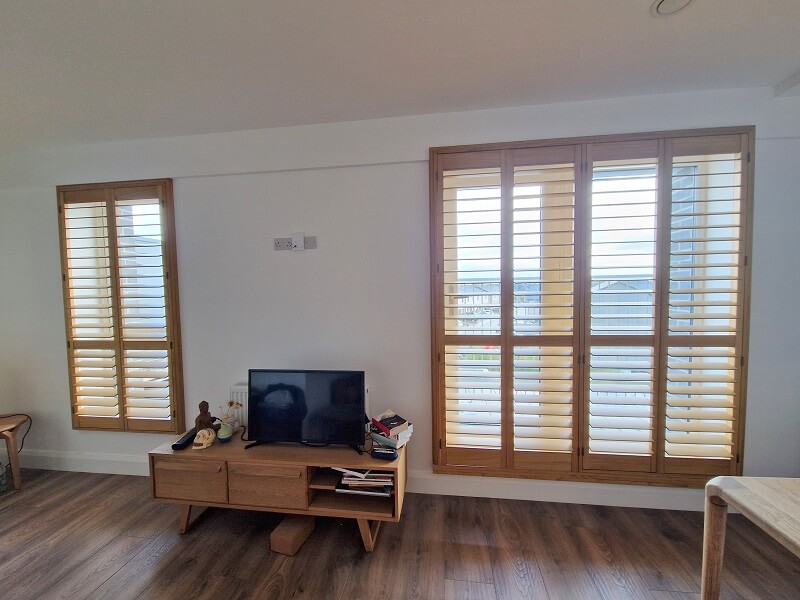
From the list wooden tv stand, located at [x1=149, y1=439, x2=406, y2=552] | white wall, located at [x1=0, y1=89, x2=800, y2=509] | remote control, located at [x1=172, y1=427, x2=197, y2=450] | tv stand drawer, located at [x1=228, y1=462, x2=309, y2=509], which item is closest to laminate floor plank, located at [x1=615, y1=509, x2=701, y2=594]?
white wall, located at [x1=0, y1=89, x2=800, y2=509]

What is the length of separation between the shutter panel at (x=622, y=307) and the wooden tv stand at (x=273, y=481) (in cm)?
134

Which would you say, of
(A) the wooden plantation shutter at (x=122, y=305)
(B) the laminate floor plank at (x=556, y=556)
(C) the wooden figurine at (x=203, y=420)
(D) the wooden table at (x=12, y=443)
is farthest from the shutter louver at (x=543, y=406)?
(D) the wooden table at (x=12, y=443)

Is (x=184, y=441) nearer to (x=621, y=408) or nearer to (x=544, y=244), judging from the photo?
(x=544, y=244)

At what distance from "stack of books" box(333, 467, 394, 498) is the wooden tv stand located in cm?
5

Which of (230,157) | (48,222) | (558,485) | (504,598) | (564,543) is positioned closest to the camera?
(504,598)

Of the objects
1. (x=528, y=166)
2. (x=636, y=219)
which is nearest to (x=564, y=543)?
(x=636, y=219)

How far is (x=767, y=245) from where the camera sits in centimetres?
181

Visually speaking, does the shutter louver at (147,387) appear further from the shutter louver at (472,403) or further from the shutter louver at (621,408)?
the shutter louver at (621,408)

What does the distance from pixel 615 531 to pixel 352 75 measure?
298 centimetres

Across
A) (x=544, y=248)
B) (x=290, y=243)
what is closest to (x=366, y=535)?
(x=290, y=243)

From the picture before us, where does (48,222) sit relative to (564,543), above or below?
above

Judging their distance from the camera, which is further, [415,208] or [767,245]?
[415,208]

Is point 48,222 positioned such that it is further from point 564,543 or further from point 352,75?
point 564,543

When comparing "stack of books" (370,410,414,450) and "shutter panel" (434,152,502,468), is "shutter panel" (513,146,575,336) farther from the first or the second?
"stack of books" (370,410,414,450)
